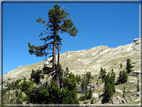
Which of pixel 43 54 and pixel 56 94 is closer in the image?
pixel 56 94

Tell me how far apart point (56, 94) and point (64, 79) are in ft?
5.96

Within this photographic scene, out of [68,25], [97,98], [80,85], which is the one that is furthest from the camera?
[80,85]

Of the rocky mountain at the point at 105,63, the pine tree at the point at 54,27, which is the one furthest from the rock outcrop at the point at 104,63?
the pine tree at the point at 54,27

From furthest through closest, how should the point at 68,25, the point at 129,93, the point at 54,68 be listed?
the point at 129,93 → the point at 68,25 → the point at 54,68

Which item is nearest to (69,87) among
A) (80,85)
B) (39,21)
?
(39,21)

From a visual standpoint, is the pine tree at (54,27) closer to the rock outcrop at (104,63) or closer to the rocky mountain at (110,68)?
the rocky mountain at (110,68)

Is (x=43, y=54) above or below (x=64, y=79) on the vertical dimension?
above

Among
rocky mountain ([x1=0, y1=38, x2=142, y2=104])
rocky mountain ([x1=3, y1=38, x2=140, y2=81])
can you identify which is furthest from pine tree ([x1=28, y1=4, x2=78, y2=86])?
rocky mountain ([x1=3, y1=38, x2=140, y2=81])

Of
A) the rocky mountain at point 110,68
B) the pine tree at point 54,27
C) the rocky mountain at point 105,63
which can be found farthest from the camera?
the rocky mountain at point 105,63

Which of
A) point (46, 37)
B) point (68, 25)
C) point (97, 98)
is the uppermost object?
point (68, 25)

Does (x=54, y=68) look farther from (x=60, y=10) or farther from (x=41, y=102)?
(x=60, y=10)

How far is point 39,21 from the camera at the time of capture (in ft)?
40.3

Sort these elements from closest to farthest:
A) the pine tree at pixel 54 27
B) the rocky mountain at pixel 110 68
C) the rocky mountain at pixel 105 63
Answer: the pine tree at pixel 54 27
the rocky mountain at pixel 110 68
the rocky mountain at pixel 105 63

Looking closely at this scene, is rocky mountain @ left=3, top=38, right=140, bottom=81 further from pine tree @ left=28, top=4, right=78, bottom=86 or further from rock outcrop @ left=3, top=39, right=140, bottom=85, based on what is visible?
pine tree @ left=28, top=4, right=78, bottom=86
